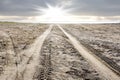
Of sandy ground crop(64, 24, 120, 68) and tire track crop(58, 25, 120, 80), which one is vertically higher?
tire track crop(58, 25, 120, 80)

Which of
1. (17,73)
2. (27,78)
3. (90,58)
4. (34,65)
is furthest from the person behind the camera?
(90,58)

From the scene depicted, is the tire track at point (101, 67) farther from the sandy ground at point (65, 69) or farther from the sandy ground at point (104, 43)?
the sandy ground at point (104, 43)

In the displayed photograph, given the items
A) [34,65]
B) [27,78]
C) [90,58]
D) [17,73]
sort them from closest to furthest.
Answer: [27,78] → [17,73] → [34,65] → [90,58]

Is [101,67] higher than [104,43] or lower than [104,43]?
higher

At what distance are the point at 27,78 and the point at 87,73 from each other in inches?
113

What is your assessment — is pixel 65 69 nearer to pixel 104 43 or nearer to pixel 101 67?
pixel 101 67

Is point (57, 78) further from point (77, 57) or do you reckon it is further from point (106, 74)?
point (77, 57)

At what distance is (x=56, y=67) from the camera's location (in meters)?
10.9

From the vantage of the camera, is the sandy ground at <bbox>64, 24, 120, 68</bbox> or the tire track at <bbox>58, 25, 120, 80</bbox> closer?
the tire track at <bbox>58, 25, 120, 80</bbox>

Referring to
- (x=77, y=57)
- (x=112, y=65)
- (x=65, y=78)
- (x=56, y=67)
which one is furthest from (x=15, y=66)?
(x=112, y=65)

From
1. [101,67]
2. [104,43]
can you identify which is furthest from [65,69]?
[104,43]

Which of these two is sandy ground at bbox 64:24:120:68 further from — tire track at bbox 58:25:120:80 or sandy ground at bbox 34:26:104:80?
sandy ground at bbox 34:26:104:80

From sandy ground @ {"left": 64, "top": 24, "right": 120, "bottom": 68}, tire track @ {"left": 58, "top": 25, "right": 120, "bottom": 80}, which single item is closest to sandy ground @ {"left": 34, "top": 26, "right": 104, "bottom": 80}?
tire track @ {"left": 58, "top": 25, "right": 120, "bottom": 80}

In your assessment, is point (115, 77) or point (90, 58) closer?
point (115, 77)
